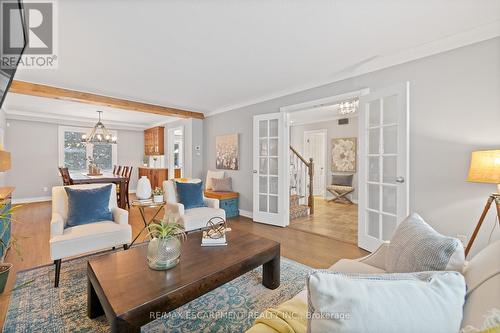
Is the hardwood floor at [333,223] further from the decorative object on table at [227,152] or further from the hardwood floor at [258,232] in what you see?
the decorative object on table at [227,152]

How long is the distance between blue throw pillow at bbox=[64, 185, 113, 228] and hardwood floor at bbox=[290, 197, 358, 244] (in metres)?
2.87

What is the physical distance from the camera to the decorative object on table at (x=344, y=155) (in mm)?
6254

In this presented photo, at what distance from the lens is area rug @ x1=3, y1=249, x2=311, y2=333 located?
1564 mm

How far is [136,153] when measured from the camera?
26.0 feet

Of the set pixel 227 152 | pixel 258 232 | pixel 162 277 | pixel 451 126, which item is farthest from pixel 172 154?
pixel 451 126

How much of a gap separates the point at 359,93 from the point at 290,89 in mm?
1183

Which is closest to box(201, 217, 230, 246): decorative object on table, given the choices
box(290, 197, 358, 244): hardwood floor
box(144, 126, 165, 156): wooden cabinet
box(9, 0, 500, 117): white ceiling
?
box(9, 0, 500, 117): white ceiling

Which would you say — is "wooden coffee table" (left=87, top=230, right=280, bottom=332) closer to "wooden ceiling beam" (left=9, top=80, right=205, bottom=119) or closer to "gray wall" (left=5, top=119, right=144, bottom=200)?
"wooden ceiling beam" (left=9, top=80, right=205, bottom=119)

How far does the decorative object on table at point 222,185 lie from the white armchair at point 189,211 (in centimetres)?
136

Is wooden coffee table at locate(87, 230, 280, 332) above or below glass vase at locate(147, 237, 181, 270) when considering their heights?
below

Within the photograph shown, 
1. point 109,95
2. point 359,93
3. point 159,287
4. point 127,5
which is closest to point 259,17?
point 127,5

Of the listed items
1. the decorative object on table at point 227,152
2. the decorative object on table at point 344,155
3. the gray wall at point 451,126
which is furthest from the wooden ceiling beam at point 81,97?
the decorative object on table at point 344,155

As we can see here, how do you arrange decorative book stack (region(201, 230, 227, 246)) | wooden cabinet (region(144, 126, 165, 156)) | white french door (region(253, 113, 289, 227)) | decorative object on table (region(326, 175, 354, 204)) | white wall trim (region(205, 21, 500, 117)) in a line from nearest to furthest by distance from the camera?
1. decorative book stack (region(201, 230, 227, 246))
2. white wall trim (region(205, 21, 500, 117))
3. white french door (region(253, 113, 289, 227))
4. decorative object on table (region(326, 175, 354, 204))
5. wooden cabinet (region(144, 126, 165, 156))

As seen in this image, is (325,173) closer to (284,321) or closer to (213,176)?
(213,176)
